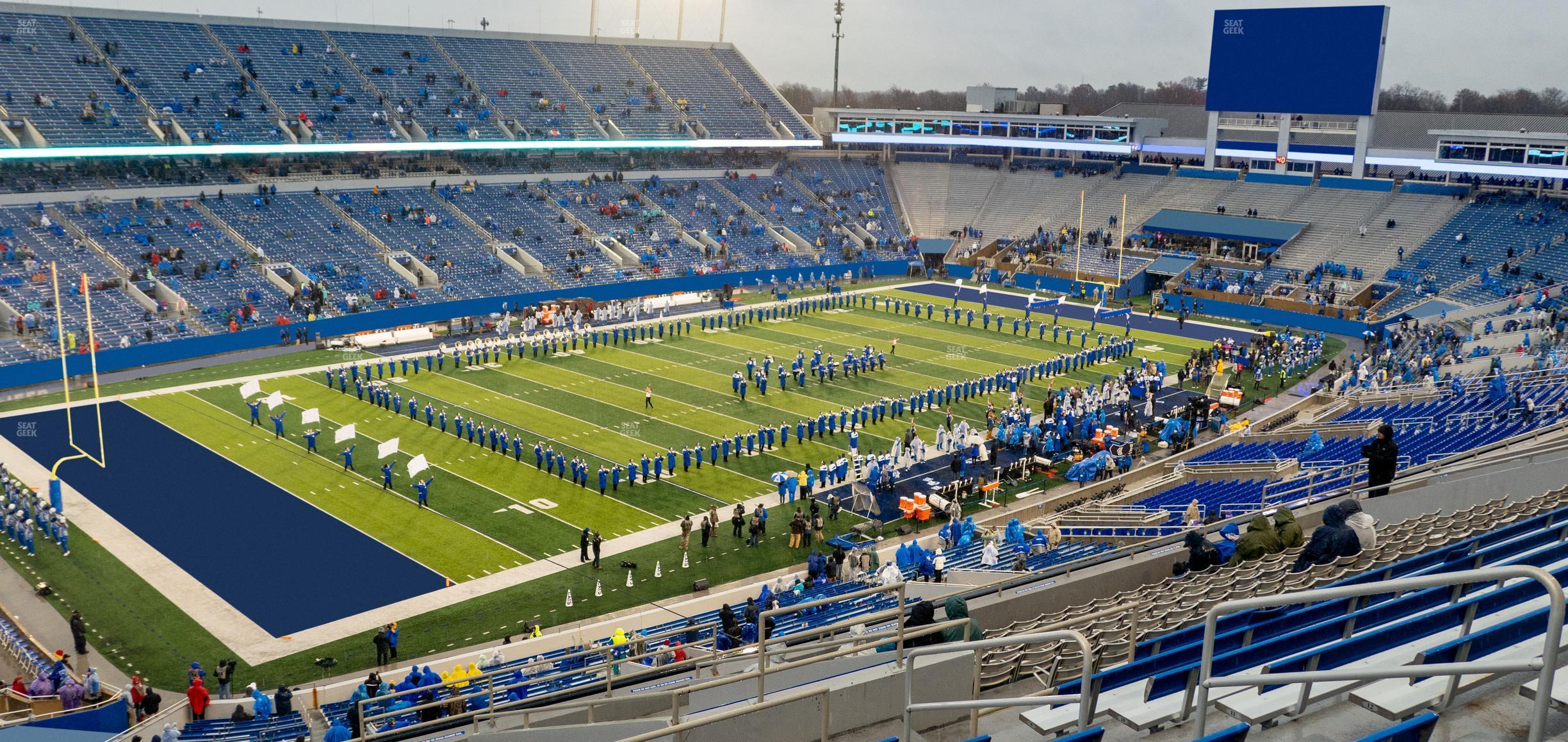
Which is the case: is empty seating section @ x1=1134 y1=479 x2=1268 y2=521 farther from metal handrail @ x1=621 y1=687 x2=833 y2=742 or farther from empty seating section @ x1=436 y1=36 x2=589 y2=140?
empty seating section @ x1=436 y1=36 x2=589 y2=140

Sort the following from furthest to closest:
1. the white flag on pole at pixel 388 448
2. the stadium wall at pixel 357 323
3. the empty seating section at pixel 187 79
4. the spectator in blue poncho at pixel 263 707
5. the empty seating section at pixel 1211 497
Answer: the empty seating section at pixel 187 79, the stadium wall at pixel 357 323, the white flag on pole at pixel 388 448, the empty seating section at pixel 1211 497, the spectator in blue poncho at pixel 263 707

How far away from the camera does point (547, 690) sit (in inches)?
436

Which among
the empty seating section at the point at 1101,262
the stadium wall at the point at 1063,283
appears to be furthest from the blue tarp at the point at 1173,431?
the empty seating section at the point at 1101,262

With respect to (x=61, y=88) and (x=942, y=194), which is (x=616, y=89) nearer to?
(x=942, y=194)

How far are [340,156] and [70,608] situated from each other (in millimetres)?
31352

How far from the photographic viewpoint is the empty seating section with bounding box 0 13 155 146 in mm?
36469

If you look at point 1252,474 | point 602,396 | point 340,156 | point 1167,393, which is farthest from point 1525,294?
point 340,156

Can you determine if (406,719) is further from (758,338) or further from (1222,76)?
(1222,76)

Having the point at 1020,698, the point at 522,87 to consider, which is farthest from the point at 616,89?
the point at 1020,698

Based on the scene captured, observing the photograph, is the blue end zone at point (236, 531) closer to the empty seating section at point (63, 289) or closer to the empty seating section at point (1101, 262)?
the empty seating section at point (63, 289)

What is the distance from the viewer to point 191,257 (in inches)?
1395

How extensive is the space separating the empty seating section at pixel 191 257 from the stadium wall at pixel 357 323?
85 cm

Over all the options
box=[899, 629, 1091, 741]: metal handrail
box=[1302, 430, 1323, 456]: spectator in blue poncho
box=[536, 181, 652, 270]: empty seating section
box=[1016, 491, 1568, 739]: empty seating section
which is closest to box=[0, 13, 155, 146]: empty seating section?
box=[536, 181, 652, 270]: empty seating section

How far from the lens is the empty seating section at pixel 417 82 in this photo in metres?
46.9
